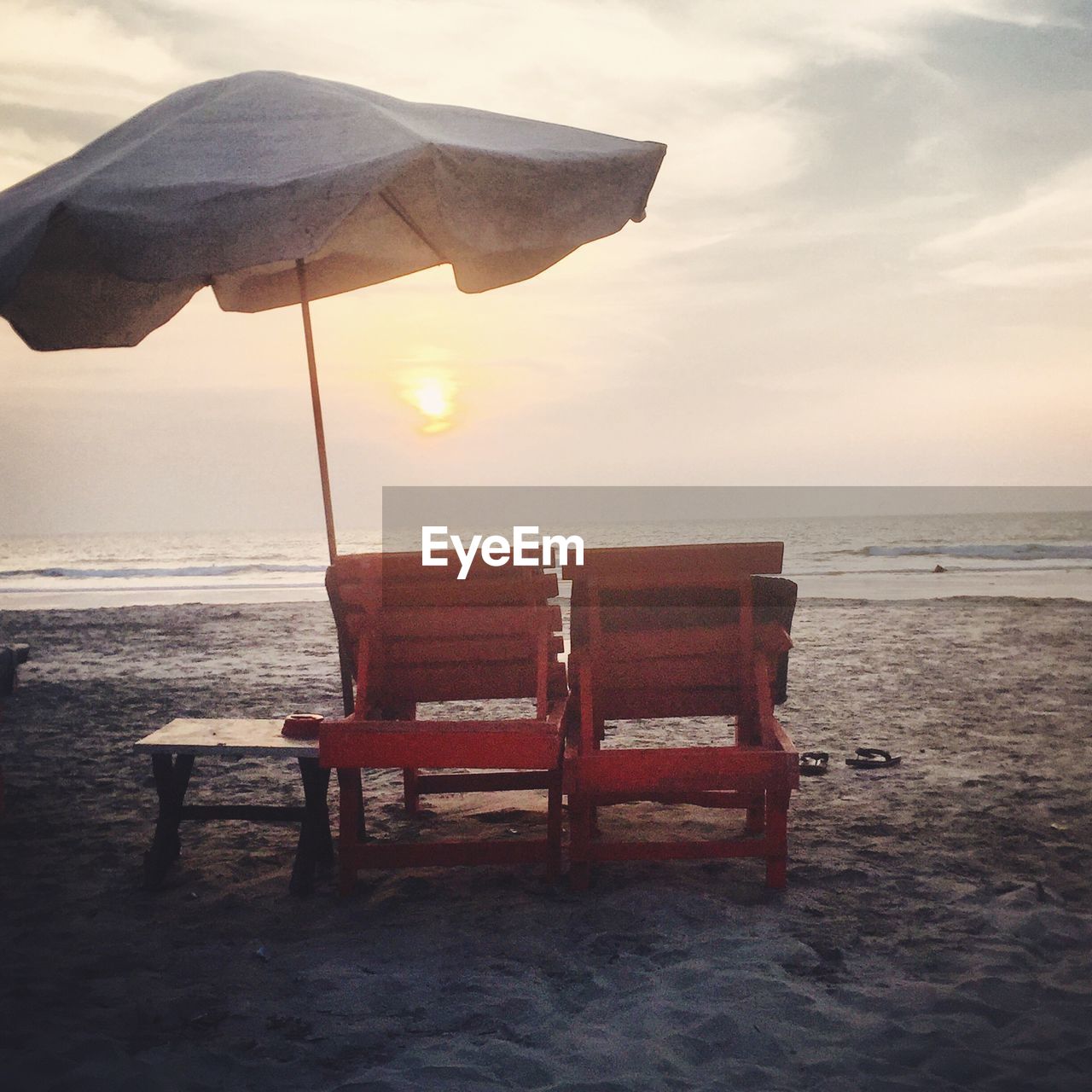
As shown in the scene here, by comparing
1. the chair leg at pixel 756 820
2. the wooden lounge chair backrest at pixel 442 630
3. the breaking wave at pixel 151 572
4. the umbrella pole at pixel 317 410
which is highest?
the umbrella pole at pixel 317 410

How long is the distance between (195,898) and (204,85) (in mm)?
3275

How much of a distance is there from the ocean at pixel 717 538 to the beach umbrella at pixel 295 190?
15.7m

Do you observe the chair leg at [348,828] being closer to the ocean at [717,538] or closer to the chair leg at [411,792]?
the chair leg at [411,792]

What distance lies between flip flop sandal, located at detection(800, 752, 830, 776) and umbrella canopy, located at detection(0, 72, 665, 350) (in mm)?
3384

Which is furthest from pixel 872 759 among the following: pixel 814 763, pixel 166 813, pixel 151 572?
pixel 151 572

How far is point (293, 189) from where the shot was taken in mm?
3031

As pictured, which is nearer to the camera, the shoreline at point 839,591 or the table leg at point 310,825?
the table leg at point 310,825

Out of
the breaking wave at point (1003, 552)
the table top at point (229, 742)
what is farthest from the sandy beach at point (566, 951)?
the breaking wave at point (1003, 552)

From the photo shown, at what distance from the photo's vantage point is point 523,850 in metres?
4.02

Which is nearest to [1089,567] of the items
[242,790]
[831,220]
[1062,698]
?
[831,220]

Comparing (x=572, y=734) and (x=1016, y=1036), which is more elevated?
(x=572, y=734)

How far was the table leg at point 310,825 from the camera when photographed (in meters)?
3.99

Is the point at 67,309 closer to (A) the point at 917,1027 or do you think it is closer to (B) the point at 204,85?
(B) the point at 204,85

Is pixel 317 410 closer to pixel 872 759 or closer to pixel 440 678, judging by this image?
pixel 440 678
